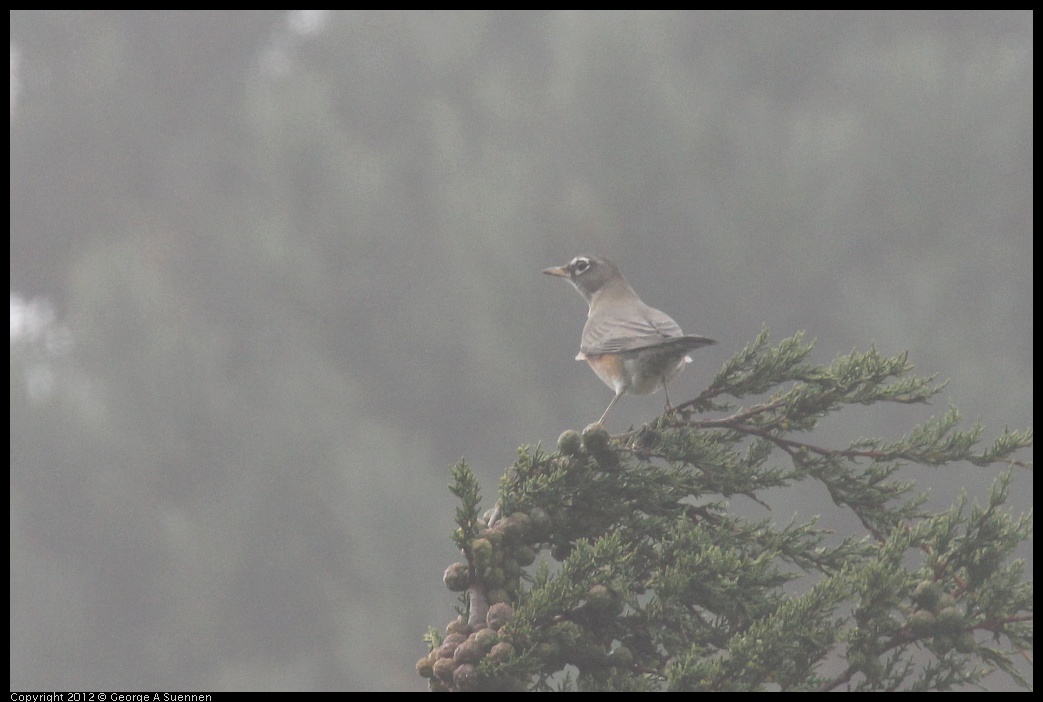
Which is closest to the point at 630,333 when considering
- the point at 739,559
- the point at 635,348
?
the point at 635,348

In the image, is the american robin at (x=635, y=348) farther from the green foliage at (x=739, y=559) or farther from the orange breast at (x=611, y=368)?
the green foliage at (x=739, y=559)

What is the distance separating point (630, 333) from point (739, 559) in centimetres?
125

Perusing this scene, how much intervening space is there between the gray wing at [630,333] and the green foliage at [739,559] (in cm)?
53

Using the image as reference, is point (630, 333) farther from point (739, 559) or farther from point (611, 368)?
point (739, 559)

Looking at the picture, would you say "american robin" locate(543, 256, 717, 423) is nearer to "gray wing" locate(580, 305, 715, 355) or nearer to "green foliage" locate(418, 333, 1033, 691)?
"gray wing" locate(580, 305, 715, 355)

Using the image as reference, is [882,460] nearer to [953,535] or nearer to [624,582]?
[953,535]

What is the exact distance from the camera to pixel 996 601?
1766 mm

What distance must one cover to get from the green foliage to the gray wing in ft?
1.73

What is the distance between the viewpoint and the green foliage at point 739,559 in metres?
1.66

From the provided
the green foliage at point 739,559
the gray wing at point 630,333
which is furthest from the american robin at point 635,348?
the green foliage at point 739,559

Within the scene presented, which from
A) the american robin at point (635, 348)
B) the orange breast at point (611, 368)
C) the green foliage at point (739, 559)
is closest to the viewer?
the green foliage at point (739, 559)

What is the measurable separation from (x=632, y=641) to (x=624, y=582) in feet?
0.46
